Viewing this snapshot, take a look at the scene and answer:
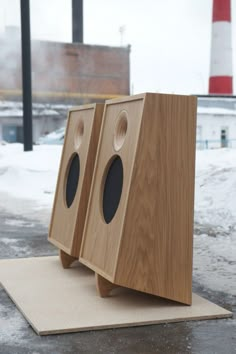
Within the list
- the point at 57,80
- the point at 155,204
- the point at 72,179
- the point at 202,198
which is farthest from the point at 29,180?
the point at 57,80

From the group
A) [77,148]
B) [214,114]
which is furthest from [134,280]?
[214,114]

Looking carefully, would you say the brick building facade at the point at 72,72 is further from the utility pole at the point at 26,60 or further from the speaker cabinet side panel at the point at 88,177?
the speaker cabinet side panel at the point at 88,177

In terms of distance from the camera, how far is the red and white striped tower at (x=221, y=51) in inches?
1203

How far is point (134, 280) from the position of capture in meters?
3.92

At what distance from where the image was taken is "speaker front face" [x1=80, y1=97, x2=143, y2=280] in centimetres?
400

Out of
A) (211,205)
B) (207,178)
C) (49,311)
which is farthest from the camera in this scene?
(207,178)

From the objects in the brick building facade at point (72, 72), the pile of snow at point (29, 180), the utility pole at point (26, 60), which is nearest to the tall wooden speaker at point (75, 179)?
→ the pile of snow at point (29, 180)

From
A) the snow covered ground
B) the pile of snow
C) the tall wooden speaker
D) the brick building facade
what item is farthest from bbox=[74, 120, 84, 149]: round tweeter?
the brick building facade

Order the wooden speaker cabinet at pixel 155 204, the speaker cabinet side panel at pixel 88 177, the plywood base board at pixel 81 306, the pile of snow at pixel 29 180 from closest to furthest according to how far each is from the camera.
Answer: the plywood base board at pixel 81 306 < the wooden speaker cabinet at pixel 155 204 < the speaker cabinet side panel at pixel 88 177 < the pile of snow at pixel 29 180

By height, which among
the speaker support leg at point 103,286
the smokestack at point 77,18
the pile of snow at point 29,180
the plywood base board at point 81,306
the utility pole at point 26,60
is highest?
the smokestack at point 77,18

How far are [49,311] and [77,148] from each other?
1627 millimetres

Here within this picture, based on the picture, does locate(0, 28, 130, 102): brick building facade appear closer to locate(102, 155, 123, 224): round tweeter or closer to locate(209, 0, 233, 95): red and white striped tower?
locate(209, 0, 233, 95): red and white striped tower

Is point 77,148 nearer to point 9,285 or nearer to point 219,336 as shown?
point 9,285

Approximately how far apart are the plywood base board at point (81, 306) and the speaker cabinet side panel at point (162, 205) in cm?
15
